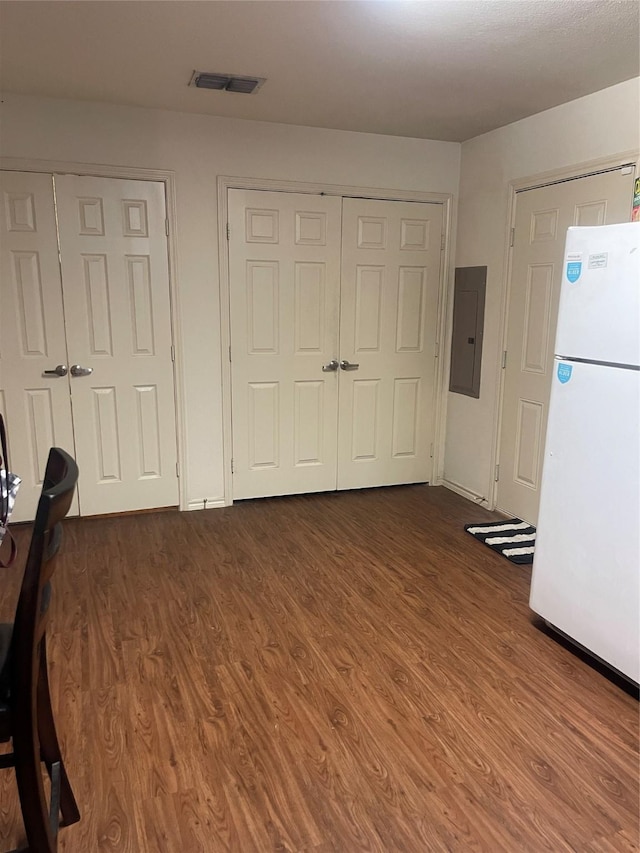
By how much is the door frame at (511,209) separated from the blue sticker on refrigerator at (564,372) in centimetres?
122

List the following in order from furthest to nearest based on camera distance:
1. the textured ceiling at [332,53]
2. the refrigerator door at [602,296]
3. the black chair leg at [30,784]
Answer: the textured ceiling at [332,53]
the refrigerator door at [602,296]
the black chair leg at [30,784]

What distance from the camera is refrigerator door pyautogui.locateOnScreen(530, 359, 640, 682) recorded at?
2092mm

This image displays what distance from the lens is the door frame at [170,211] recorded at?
3.38 m

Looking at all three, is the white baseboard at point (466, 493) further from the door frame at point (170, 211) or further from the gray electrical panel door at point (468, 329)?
the door frame at point (170, 211)

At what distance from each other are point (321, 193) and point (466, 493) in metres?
2.29

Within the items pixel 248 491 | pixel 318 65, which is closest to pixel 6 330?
pixel 248 491

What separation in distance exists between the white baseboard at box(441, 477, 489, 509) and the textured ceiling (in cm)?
239

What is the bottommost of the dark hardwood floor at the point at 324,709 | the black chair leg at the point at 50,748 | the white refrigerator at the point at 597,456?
the dark hardwood floor at the point at 324,709

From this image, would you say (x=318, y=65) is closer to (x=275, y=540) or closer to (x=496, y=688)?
(x=275, y=540)

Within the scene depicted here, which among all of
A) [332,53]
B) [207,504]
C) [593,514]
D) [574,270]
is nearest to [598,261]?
[574,270]

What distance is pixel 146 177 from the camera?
358 centimetres

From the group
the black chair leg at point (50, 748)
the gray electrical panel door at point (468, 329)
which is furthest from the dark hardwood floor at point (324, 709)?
the gray electrical panel door at point (468, 329)

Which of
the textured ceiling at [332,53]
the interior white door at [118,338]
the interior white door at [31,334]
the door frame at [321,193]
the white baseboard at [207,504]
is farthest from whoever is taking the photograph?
the white baseboard at [207,504]

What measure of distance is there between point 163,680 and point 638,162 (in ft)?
10.1
